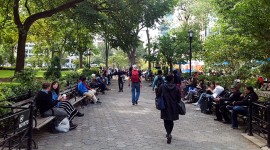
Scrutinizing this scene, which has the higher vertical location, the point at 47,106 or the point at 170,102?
the point at 170,102

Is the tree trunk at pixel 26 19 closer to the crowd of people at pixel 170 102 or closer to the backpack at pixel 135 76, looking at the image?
the crowd of people at pixel 170 102

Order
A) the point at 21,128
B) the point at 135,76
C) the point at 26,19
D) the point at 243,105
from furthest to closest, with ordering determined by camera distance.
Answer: the point at 26,19 → the point at 135,76 → the point at 243,105 → the point at 21,128

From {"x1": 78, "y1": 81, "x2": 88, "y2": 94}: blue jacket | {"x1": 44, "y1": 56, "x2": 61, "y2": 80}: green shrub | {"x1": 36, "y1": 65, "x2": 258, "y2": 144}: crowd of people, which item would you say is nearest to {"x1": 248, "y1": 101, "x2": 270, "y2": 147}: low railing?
{"x1": 36, "y1": 65, "x2": 258, "y2": 144}: crowd of people

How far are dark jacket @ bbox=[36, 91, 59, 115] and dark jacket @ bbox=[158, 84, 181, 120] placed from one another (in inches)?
117

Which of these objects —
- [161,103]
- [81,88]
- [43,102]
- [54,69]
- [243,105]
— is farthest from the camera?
[54,69]

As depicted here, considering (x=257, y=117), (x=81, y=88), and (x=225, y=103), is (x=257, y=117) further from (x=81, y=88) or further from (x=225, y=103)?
(x=81, y=88)

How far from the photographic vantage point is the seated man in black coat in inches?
292

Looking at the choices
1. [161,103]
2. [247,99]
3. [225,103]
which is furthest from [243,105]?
[161,103]

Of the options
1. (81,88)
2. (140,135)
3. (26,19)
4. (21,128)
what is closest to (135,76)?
(81,88)

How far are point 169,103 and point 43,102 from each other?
3285 mm

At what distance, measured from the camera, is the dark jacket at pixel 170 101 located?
6.62 meters

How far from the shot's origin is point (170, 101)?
668cm

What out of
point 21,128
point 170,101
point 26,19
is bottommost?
point 21,128

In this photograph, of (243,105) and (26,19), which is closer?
(243,105)
